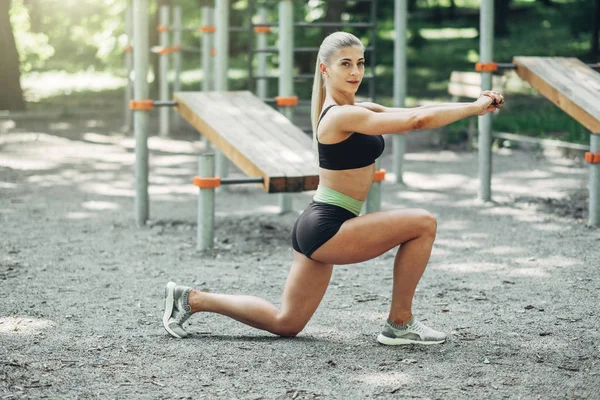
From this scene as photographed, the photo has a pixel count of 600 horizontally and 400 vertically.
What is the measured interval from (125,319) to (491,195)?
5092mm

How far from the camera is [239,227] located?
26.3ft

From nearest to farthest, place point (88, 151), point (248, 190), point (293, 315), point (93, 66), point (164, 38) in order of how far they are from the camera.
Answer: point (293, 315) → point (248, 190) → point (88, 151) → point (164, 38) → point (93, 66)

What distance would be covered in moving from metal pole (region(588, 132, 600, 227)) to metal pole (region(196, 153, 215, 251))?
309 centimetres

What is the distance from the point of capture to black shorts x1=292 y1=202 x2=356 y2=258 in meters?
4.39

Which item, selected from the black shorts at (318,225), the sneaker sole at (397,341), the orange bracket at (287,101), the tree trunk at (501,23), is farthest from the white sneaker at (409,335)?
the tree trunk at (501,23)

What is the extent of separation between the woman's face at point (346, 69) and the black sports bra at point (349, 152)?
5.0 inches

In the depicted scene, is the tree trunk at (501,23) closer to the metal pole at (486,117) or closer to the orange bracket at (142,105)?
the metal pole at (486,117)

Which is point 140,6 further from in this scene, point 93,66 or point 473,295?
point 93,66

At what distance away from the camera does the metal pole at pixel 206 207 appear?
680cm

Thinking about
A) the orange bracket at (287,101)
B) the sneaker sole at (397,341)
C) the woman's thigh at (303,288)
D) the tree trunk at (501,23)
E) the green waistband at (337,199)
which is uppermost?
the tree trunk at (501,23)

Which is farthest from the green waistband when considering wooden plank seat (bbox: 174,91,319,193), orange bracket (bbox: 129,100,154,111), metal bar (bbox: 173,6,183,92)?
metal bar (bbox: 173,6,183,92)

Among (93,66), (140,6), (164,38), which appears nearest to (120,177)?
(140,6)

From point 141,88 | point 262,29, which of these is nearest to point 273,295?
point 141,88

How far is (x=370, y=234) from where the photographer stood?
4359 mm
